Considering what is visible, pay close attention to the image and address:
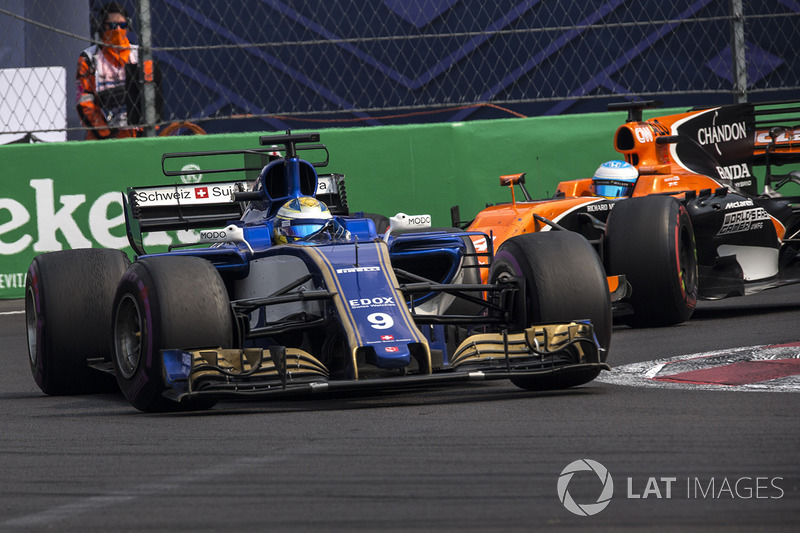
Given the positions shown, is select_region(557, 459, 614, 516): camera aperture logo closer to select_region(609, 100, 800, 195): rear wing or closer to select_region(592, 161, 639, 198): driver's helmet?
select_region(592, 161, 639, 198): driver's helmet

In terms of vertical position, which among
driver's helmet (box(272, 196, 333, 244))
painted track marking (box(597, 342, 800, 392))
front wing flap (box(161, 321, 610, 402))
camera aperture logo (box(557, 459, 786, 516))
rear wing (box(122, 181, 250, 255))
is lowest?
camera aperture logo (box(557, 459, 786, 516))

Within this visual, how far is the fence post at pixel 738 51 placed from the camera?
11.1m

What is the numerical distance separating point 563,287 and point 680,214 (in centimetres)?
267

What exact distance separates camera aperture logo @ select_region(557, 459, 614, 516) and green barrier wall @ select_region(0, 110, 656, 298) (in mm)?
7390

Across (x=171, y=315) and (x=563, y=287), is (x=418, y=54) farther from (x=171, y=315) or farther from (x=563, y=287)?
(x=171, y=315)

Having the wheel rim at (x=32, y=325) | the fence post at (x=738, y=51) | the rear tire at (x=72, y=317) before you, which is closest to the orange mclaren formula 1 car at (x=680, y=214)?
the fence post at (x=738, y=51)

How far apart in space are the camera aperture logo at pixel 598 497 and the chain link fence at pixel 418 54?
347 inches

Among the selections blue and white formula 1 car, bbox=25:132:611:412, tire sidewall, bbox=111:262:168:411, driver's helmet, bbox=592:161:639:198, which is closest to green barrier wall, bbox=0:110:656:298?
driver's helmet, bbox=592:161:639:198

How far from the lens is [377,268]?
19.0ft

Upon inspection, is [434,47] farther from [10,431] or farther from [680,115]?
[10,431]

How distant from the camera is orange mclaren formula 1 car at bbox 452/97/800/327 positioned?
8.07m

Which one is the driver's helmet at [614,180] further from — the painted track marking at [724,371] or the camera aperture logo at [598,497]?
the camera aperture logo at [598,497]

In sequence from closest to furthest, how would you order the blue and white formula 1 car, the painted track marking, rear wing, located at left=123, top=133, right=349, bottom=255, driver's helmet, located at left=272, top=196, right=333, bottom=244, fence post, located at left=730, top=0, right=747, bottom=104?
1. the blue and white formula 1 car
2. the painted track marking
3. driver's helmet, located at left=272, top=196, right=333, bottom=244
4. rear wing, located at left=123, top=133, right=349, bottom=255
5. fence post, located at left=730, top=0, right=747, bottom=104

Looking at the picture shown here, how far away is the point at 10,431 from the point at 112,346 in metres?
0.80
